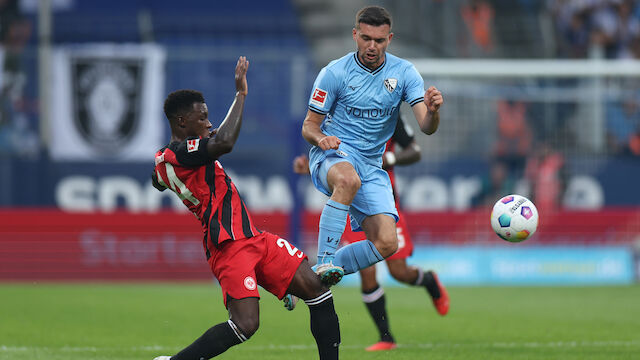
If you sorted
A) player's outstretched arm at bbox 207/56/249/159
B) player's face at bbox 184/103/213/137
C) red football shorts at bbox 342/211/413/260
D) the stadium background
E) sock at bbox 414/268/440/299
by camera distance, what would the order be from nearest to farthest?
player's outstretched arm at bbox 207/56/249/159, player's face at bbox 184/103/213/137, red football shorts at bbox 342/211/413/260, sock at bbox 414/268/440/299, the stadium background

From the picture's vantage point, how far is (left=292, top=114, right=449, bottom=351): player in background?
821 cm

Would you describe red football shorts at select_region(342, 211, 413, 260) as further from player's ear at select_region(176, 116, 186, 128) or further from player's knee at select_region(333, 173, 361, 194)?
player's ear at select_region(176, 116, 186, 128)

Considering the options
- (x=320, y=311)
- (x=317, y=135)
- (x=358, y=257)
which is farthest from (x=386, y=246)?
(x=317, y=135)

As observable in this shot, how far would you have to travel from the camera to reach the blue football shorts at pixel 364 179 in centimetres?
682

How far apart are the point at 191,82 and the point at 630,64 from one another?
24.4 feet

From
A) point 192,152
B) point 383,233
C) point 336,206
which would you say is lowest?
point 383,233

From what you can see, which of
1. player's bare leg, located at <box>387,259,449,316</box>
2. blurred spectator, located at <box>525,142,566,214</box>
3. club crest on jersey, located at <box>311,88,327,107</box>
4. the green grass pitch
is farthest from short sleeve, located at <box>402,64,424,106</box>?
blurred spectator, located at <box>525,142,566,214</box>

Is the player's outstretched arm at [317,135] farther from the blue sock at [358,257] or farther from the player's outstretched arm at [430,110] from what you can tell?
the blue sock at [358,257]

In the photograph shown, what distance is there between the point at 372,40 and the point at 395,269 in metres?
→ 2.74

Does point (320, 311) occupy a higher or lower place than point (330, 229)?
lower

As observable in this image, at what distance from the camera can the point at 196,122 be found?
605 cm

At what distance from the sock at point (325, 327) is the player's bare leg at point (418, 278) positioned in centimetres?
265

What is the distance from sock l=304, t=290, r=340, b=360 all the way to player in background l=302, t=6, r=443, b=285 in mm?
492

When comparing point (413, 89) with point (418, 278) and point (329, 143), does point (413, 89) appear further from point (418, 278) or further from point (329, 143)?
point (418, 278)
